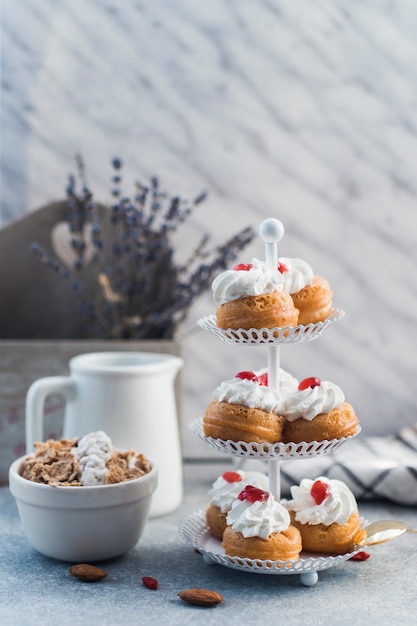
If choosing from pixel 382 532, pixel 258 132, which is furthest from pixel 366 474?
pixel 258 132

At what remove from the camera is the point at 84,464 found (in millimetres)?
865

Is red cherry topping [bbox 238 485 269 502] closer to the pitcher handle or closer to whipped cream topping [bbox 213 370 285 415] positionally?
whipped cream topping [bbox 213 370 285 415]

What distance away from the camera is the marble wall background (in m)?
1.34

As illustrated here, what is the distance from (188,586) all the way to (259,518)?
0.35 feet

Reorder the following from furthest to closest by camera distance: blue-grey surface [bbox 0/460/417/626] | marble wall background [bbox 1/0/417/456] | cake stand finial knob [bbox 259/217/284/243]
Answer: marble wall background [bbox 1/0/417/456] → cake stand finial knob [bbox 259/217/284/243] → blue-grey surface [bbox 0/460/417/626]

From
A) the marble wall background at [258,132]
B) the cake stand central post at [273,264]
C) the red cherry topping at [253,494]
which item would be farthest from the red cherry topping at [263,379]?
the marble wall background at [258,132]

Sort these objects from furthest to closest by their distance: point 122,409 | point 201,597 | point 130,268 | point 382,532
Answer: point 130,268, point 122,409, point 382,532, point 201,597

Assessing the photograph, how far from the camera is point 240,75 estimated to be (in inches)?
53.2

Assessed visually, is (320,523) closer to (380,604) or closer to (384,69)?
(380,604)

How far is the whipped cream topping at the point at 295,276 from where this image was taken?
0.82m

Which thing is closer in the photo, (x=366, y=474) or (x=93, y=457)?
(x=93, y=457)

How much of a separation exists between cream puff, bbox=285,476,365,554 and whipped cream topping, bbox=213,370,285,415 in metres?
0.11

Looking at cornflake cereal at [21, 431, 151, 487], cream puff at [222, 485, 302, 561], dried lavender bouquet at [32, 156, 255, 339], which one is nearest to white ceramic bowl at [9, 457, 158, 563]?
cornflake cereal at [21, 431, 151, 487]

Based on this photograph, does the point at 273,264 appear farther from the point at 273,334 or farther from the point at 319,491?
the point at 319,491
